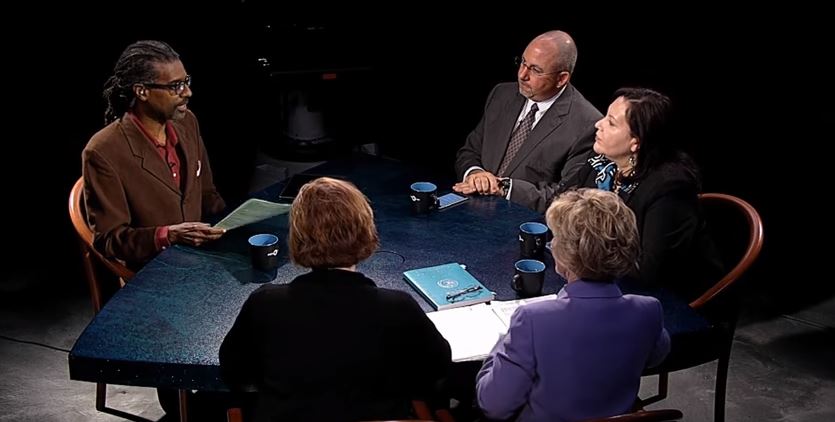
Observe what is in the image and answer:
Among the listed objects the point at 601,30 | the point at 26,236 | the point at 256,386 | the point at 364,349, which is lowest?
the point at 26,236

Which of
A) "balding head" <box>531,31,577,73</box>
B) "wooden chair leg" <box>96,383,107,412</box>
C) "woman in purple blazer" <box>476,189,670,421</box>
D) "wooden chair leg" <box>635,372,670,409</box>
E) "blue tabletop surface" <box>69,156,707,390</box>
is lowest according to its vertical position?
"wooden chair leg" <box>96,383,107,412</box>

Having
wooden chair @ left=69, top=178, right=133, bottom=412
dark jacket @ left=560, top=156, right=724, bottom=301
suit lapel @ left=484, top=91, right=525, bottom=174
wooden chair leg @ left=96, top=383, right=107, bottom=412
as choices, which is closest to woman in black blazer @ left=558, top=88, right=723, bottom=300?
dark jacket @ left=560, top=156, right=724, bottom=301

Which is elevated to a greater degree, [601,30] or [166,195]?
[601,30]

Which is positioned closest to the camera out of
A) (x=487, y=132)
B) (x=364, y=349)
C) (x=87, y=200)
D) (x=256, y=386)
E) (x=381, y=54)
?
(x=364, y=349)

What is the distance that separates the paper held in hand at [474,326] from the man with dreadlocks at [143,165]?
945 millimetres

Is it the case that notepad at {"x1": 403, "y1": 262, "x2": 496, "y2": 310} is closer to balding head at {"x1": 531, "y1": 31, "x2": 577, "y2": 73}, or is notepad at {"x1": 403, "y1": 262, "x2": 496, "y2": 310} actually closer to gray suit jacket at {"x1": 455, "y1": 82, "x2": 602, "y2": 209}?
gray suit jacket at {"x1": 455, "y1": 82, "x2": 602, "y2": 209}

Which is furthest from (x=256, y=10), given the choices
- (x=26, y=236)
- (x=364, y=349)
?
(x=364, y=349)

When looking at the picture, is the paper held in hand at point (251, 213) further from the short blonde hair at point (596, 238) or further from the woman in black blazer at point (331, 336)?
the short blonde hair at point (596, 238)

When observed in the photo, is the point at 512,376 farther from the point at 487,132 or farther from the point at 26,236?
the point at 26,236

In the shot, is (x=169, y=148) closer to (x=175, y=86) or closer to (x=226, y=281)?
(x=175, y=86)

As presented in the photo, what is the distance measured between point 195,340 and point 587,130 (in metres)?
2.07

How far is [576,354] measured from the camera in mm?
2086

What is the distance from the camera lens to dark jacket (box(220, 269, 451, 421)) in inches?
82.2

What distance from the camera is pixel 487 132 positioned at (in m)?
4.16
